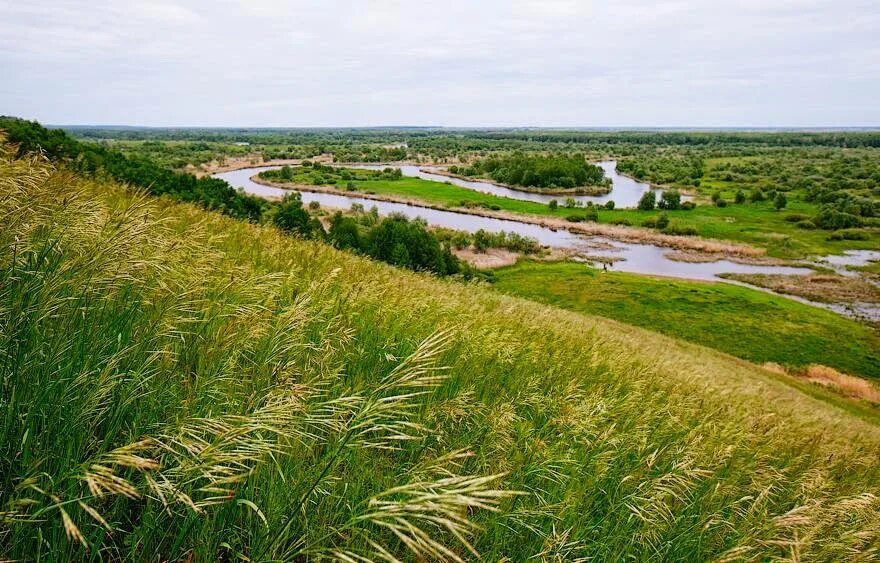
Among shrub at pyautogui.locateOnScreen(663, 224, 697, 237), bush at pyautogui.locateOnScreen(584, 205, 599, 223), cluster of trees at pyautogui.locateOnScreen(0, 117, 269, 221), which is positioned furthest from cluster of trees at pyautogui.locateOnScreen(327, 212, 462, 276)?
bush at pyautogui.locateOnScreen(584, 205, 599, 223)

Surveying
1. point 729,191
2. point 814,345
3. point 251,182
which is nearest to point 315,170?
point 251,182

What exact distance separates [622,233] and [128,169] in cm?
5949

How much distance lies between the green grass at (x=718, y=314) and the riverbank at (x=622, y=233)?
52.3 ft

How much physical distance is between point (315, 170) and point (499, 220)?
59489 millimetres

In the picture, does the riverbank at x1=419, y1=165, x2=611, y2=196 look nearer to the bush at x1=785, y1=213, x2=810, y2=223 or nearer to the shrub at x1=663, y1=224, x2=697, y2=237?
the bush at x1=785, y1=213, x2=810, y2=223

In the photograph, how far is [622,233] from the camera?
67.3 m

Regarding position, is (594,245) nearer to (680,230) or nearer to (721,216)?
(680,230)

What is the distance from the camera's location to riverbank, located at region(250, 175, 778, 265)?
56.8m

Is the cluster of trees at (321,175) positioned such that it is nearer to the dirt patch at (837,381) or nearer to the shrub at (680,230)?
the shrub at (680,230)

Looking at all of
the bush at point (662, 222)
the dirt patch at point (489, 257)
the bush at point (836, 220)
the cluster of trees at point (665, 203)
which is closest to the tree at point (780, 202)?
the bush at point (836, 220)

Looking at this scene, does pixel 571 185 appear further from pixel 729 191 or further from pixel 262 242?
pixel 262 242

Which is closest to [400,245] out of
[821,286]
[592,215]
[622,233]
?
[821,286]

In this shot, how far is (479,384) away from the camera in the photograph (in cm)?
409

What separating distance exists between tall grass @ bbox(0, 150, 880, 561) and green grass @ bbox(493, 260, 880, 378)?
26.0m
